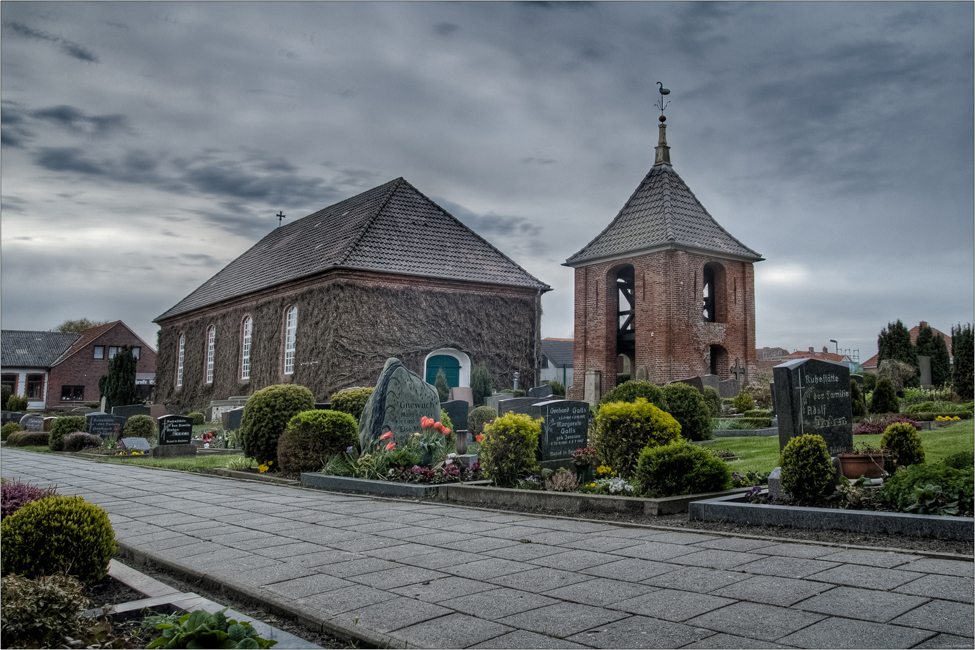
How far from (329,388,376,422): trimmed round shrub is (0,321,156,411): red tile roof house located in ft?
156

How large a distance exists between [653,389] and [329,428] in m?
6.93

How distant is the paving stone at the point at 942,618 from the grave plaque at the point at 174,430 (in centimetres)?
1879

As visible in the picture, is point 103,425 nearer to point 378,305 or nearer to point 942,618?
point 378,305

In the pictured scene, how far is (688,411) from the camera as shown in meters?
15.6

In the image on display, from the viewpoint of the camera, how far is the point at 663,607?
442 cm

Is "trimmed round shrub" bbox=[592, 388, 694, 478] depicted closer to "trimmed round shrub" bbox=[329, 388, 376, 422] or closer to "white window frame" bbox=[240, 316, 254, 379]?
"trimmed round shrub" bbox=[329, 388, 376, 422]

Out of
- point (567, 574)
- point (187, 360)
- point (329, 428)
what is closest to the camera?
point (567, 574)

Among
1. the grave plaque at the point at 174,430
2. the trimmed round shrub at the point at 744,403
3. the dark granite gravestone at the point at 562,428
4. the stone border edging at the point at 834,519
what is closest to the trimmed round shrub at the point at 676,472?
the stone border edging at the point at 834,519

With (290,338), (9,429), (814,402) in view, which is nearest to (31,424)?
(9,429)

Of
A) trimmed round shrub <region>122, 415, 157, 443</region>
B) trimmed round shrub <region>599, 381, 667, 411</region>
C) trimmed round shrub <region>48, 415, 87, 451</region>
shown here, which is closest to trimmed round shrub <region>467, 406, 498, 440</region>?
trimmed round shrub <region>599, 381, 667, 411</region>

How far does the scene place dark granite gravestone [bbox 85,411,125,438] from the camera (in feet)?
76.0

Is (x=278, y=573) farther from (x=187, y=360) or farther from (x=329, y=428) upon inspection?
(x=187, y=360)

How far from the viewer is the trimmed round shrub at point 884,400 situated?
17.5 meters

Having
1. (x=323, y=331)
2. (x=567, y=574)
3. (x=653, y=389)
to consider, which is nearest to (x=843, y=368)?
(x=567, y=574)
